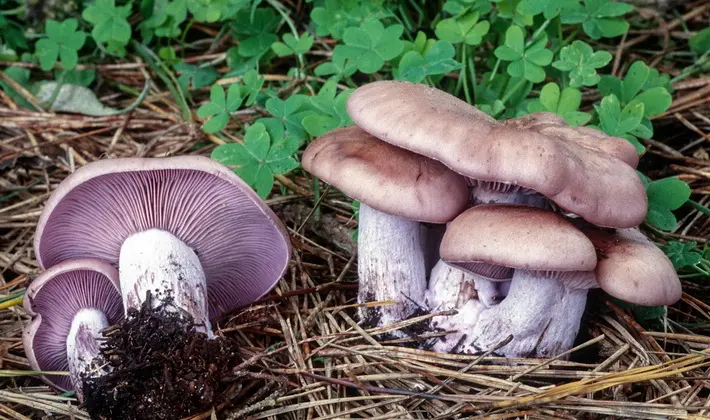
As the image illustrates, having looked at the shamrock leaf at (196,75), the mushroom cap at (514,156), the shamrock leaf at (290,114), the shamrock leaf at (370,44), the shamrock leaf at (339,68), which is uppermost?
the mushroom cap at (514,156)

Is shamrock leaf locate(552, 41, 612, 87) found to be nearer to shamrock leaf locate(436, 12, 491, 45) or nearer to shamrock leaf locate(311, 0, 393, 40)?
shamrock leaf locate(436, 12, 491, 45)

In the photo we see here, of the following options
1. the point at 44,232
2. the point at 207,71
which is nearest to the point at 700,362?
the point at 44,232

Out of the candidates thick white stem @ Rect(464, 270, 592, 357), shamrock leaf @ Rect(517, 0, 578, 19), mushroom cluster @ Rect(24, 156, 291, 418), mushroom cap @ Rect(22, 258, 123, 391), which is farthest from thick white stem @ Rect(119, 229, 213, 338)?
shamrock leaf @ Rect(517, 0, 578, 19)

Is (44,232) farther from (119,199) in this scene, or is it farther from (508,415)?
(508,415)

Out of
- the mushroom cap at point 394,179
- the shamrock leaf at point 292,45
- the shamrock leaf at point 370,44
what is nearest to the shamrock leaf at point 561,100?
the shamrock leaf at point 370,44

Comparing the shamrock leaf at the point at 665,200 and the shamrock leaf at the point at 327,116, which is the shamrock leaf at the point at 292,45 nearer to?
the shamrock leaf at the point at 327,116

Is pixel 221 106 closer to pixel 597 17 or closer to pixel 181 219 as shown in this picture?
pixel 181 219
